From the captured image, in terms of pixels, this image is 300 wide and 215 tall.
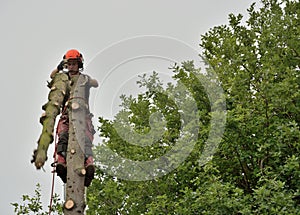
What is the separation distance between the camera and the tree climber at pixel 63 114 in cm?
405

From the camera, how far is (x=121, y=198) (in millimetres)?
11008

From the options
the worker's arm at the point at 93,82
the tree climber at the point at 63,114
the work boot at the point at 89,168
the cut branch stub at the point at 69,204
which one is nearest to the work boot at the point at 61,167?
the tree climber at the point at 63,114

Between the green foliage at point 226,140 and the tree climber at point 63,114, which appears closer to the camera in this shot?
the tree climber at point 63,114

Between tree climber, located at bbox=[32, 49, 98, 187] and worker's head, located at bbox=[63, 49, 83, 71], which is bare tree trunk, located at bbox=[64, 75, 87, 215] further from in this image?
worker's head, located at bbox=[63, 49, 83, 71]

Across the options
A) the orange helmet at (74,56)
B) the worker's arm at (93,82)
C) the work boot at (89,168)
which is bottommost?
the work boot at (89,168)

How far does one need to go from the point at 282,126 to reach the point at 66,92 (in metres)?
6.66

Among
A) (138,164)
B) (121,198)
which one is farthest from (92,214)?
(138,164)

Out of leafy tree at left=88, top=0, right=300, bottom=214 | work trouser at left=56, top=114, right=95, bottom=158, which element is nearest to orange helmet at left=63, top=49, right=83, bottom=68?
work trouser at left=56, top=114, right=95, bottom=158

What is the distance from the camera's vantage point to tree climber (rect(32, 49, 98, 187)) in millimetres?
4053

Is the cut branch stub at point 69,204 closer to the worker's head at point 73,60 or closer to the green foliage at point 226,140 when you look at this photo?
the worker's head at point 73,60

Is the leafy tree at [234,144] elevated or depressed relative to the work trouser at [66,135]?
elevated

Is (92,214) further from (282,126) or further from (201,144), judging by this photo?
(282,126)

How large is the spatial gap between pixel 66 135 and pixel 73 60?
0.82 metres

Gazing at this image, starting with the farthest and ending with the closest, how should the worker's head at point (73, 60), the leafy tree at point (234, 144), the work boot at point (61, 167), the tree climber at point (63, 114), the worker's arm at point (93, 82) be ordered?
the leafy tree at point (234, 144), the worker's head at point (73, 60), the worker's arm at point (93, 82), the work boot at point (61, 167), the tree climber at point (63, 114)
